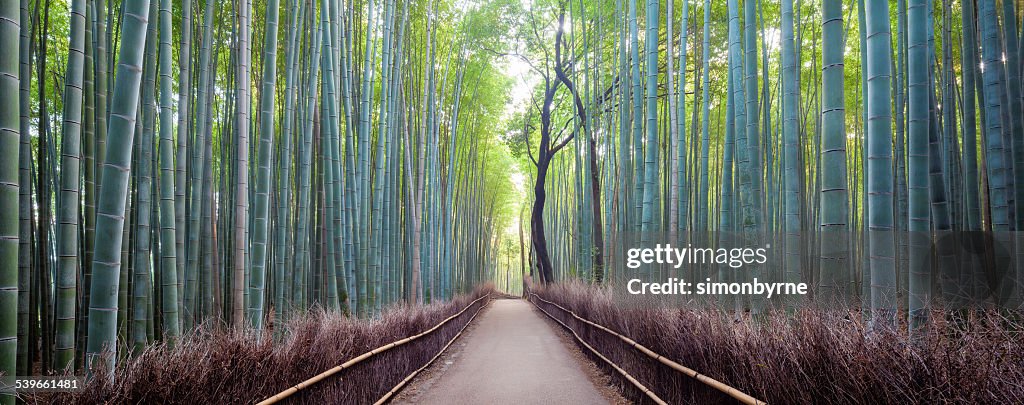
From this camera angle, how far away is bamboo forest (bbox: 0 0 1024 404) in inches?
73.4

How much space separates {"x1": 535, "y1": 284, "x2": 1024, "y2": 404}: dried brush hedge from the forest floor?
1.01 metres

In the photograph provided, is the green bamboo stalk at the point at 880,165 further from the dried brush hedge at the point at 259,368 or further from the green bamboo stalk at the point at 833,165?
the dried brush hedge at the point at 259,368

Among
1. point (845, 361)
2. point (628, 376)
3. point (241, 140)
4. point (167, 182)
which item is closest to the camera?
point (845, 361)

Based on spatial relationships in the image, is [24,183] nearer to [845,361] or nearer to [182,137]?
[182,137]

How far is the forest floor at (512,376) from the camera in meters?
3.92

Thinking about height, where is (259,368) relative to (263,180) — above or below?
below

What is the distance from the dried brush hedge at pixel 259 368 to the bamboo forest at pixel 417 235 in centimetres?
1

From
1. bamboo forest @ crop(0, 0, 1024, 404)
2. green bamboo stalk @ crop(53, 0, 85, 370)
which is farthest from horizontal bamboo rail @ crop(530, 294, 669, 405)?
green bamboo stalk @ crop(53, 0, 85, 370)

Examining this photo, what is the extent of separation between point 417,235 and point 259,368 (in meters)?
4.98

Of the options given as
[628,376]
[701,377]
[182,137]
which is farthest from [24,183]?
[628,376]

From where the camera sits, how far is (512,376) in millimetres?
4664

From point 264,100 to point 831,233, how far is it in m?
3.16

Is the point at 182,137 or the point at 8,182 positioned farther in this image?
the point at 182,137

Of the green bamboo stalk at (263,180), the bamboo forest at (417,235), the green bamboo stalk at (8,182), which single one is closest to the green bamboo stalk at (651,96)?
the bamboo forest at (417,235)
